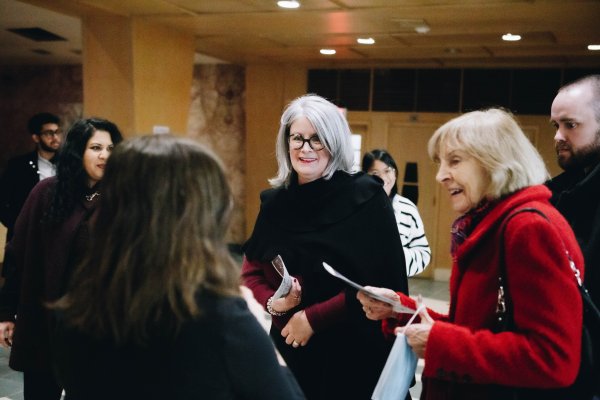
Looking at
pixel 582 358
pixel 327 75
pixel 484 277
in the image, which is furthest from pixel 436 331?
pixel 327 75

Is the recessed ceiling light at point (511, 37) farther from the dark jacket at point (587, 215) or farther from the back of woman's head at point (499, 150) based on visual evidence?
the back of woman's head at point (499, 150)

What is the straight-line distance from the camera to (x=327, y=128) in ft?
6.73

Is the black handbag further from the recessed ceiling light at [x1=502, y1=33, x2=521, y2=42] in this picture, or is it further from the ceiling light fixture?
the recessed ceiling light at [x1=502, y1=33, x2=521, y2=42]

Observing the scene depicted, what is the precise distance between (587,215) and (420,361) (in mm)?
3210

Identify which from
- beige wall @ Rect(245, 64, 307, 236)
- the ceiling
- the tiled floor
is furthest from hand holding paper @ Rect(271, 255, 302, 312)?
beige wall @ Rect(245, 64, 307, 236)

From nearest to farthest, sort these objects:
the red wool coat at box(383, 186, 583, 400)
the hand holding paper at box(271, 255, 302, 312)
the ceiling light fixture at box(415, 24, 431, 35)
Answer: the red wool coat at box(383, 186, 583, 400) → the hand holding paper at box(271, 255, 302, 312) → the ceiling light fixture at box(415, 24, 431, 35)

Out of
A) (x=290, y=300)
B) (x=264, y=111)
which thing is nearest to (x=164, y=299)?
(x=290, y=300)

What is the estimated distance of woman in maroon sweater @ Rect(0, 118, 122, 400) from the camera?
86.3 inches

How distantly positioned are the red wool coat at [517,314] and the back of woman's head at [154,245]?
599mm

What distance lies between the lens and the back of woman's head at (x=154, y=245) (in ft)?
3.24

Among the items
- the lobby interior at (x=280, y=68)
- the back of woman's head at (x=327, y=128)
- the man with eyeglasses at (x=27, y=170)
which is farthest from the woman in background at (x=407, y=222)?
the man with eyeglasses at (x=27, y=170)

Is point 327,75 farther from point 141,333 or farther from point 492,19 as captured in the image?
point 141,333

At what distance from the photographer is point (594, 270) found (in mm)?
1593

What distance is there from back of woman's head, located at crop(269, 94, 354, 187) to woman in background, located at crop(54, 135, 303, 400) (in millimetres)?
1035
